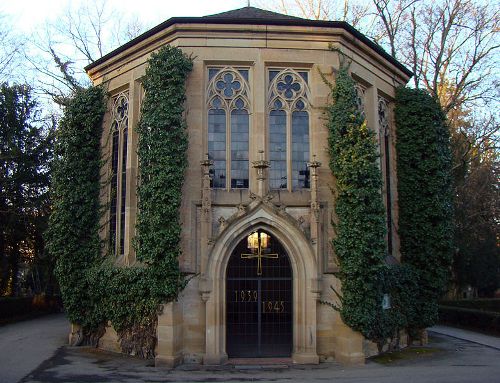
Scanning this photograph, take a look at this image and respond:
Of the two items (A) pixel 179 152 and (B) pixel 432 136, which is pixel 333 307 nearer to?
(A) pixel 179 152

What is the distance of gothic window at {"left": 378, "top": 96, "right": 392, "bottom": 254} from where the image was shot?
1800cm

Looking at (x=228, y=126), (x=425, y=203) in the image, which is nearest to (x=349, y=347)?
(x=425, y=203)

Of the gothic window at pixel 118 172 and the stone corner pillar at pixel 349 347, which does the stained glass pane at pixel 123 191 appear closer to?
the gothic window at pixel 118 172

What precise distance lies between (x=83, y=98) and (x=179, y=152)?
5714 mm

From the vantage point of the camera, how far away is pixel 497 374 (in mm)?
12719

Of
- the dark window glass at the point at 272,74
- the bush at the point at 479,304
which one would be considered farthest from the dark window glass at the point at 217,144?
the bush at the point at 479,304

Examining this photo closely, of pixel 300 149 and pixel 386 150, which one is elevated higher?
pixel 386 150

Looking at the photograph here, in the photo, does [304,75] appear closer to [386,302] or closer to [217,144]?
[217,144]

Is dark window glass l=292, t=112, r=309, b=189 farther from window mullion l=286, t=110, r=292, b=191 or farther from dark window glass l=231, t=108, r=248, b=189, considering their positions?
dark window glass l=231, t=108, r=248, b=189

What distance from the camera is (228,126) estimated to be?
598 inches

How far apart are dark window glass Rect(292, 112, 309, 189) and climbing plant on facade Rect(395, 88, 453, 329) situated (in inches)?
186

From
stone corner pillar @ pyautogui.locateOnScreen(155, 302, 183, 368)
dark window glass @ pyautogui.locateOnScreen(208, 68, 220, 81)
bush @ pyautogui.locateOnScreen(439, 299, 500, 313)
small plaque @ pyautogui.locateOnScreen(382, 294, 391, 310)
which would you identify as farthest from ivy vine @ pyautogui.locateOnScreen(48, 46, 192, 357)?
bush @ pyautogui.locateOnScreen(439, 299, 500, 313)

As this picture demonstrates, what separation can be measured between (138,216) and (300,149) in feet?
16.7

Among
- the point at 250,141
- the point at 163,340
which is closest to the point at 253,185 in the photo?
the point at 250,141
